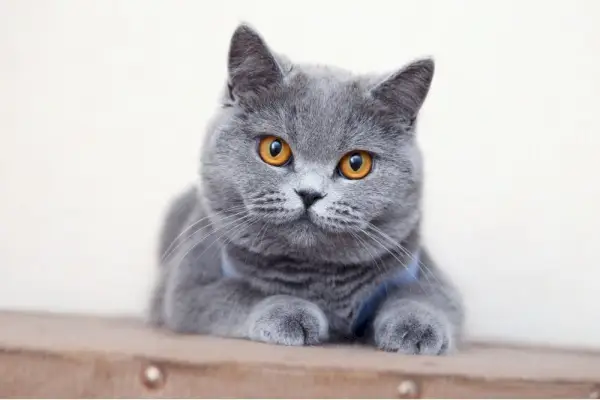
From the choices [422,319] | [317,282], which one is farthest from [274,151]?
[422,319]

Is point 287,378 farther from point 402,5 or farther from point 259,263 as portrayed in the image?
point 402,5

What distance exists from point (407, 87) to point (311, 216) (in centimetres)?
26

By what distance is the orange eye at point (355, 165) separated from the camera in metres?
1.16

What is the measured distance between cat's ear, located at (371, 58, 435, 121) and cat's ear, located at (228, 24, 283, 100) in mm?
162

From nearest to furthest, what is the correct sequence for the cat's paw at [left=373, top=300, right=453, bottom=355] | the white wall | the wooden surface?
the wooden surface, the cat's paw at [left=373, top=300, right=453, bottom=355], the white wall

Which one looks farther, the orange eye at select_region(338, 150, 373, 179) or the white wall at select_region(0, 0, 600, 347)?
the white wall at select_region(0, 0, 600, 347)

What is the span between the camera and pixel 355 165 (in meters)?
1.17

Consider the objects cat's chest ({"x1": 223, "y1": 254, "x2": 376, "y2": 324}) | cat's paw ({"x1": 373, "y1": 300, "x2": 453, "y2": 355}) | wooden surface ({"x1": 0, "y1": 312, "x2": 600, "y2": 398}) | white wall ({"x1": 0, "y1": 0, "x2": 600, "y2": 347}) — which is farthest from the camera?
white wall ({"x1": 0, "y1": 0, "x2": 600, "y2": 347})

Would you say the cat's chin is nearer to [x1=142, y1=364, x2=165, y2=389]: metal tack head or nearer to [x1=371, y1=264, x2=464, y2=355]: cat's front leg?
[x1=371, y1=264, x2=464, y2=355]: cat's front leg

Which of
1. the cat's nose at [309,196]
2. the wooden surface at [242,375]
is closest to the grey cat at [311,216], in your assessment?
the cat's nose at [309,196]

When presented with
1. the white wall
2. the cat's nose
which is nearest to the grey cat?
the cat's nose

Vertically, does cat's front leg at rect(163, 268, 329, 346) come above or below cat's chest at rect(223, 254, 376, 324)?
below

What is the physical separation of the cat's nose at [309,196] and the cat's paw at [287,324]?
0.16 m

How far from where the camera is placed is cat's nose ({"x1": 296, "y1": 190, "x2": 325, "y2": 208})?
1.11m
